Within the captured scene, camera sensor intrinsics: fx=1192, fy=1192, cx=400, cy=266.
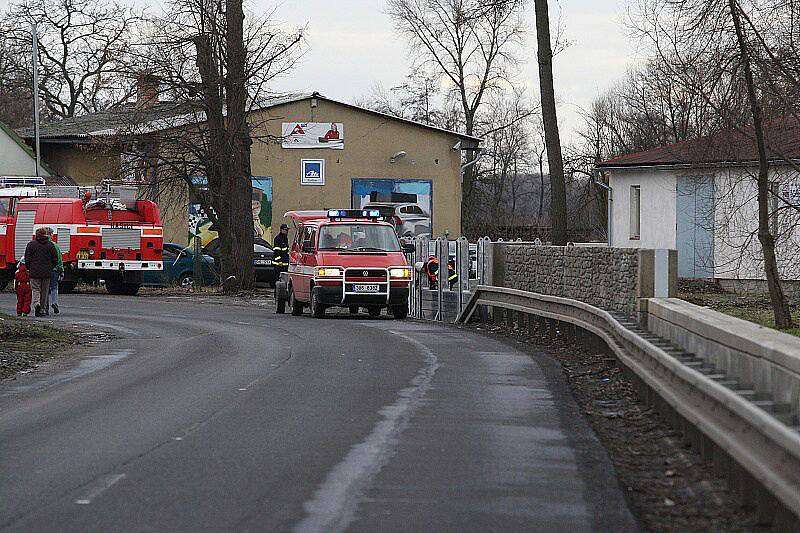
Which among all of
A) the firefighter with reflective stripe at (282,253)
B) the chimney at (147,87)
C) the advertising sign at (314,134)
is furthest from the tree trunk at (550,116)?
the advertising sign at (314,134)

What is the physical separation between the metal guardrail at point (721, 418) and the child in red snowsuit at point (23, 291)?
14.3m

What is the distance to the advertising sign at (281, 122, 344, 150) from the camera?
47750 mm

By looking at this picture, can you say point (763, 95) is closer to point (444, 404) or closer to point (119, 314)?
point (444, 404)

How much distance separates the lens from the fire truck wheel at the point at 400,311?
25.5m

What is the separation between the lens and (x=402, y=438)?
9281mm

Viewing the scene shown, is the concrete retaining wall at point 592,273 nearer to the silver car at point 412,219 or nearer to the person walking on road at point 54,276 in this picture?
the person walking on road at point 54,276

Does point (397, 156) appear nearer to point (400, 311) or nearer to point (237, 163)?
point (237, 163)

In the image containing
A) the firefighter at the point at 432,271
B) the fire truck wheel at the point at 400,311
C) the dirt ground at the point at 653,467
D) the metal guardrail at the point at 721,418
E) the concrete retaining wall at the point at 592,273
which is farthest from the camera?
the firefighter at the point at 432,271

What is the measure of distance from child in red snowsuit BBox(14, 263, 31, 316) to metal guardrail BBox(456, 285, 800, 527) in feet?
46.8

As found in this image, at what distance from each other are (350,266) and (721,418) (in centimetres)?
1731

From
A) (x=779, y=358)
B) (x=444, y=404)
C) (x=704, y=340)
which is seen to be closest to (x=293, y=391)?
(x=444, y=404)

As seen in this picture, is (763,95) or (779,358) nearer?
(779,358)

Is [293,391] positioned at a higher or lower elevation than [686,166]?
lower

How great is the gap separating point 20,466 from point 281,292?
19.4 m
